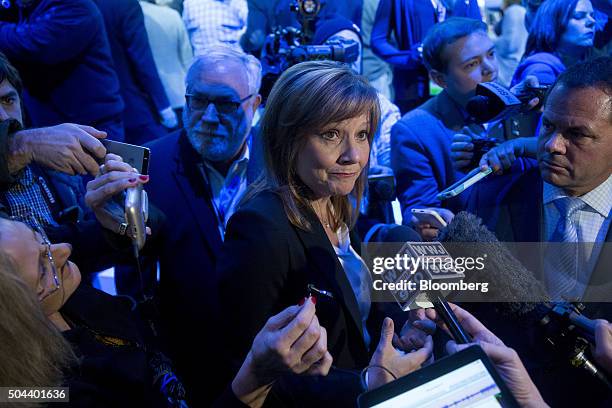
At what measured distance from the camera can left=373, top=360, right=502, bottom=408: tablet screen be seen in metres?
1.02

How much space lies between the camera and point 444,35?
10.1ft

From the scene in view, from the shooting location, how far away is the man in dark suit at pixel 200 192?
91.5 inches

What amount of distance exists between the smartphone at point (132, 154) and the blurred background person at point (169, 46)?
8.86 feet

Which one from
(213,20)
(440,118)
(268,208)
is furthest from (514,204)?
(213,20)

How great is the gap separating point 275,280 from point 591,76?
1119 millimetres

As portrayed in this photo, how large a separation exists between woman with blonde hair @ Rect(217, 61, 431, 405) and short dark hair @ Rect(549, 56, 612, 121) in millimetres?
587

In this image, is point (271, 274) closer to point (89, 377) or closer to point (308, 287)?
point (308, 287)

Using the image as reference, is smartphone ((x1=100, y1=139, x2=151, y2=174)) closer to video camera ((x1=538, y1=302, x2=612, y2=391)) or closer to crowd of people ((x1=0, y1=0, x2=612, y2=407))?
crowd of people ((x1=0, y1=0, x2=612, y2=407))

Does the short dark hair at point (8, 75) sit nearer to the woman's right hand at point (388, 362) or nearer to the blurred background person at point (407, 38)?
the woman's right hand at point (388, 362)

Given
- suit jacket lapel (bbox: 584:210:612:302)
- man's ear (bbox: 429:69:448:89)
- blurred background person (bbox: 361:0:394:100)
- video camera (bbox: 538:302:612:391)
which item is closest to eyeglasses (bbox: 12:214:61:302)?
video camera (bbox: 538:302:612:391)

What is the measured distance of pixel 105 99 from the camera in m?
3.42

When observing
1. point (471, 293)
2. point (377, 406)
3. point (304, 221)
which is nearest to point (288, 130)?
point (304, 221)

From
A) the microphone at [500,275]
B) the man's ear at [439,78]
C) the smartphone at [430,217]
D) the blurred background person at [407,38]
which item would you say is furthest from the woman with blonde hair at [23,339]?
the blurred background person at [407,38]

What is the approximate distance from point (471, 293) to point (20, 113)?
1.68 m
